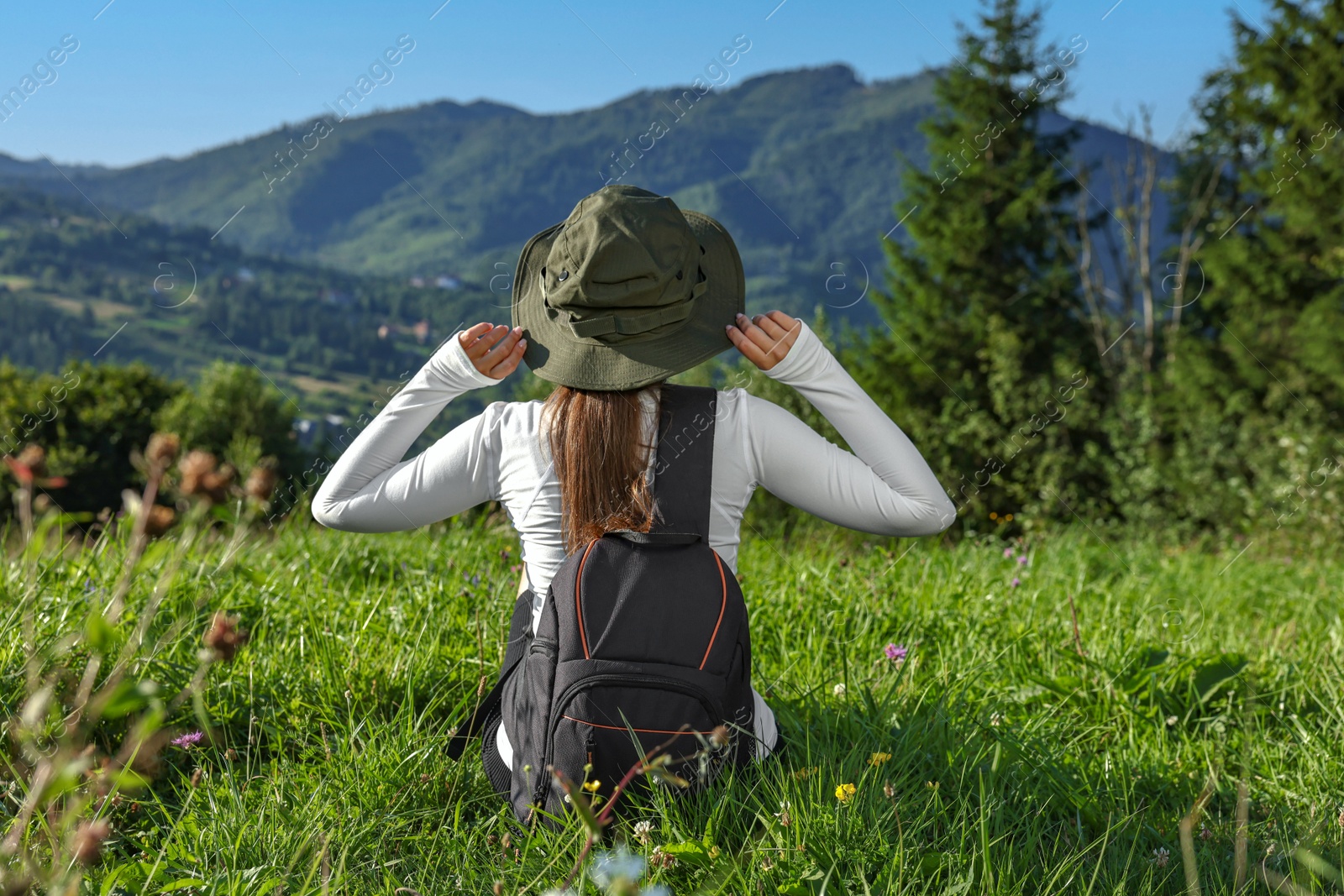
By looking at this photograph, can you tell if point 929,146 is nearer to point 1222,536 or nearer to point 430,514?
point 1222,536

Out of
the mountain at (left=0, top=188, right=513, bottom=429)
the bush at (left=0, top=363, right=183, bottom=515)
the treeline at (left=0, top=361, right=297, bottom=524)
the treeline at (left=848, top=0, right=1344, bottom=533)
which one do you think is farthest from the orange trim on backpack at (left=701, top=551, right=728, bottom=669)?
the mountain at (left=0, top=188, right=513, bottom=429)

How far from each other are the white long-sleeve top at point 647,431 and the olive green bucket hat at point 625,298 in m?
0.10

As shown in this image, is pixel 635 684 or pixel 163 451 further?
pixel 635 684

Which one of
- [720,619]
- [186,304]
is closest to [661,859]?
[720,619]

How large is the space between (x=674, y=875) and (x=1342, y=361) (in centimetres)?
1319

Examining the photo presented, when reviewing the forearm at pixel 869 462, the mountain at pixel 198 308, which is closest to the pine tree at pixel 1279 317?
the forearm at pixel 869 462

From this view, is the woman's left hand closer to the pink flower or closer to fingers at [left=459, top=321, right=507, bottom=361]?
fingers at [left=459, top=321, right=507, bottom=361]

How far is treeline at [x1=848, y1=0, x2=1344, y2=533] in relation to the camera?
39.9ft

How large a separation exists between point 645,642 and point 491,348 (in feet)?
2.10

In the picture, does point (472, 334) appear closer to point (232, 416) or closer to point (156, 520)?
point (156, 520)

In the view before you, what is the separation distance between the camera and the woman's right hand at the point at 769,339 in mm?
1692

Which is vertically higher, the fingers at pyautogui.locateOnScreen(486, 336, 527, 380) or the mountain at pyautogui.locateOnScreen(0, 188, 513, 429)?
the mountain at pyautogui.locateOnScreen(0, 188, 513, 429)

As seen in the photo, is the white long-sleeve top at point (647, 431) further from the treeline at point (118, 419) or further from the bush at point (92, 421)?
the bush at point (92, 421)

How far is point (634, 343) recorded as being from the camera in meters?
1.72
